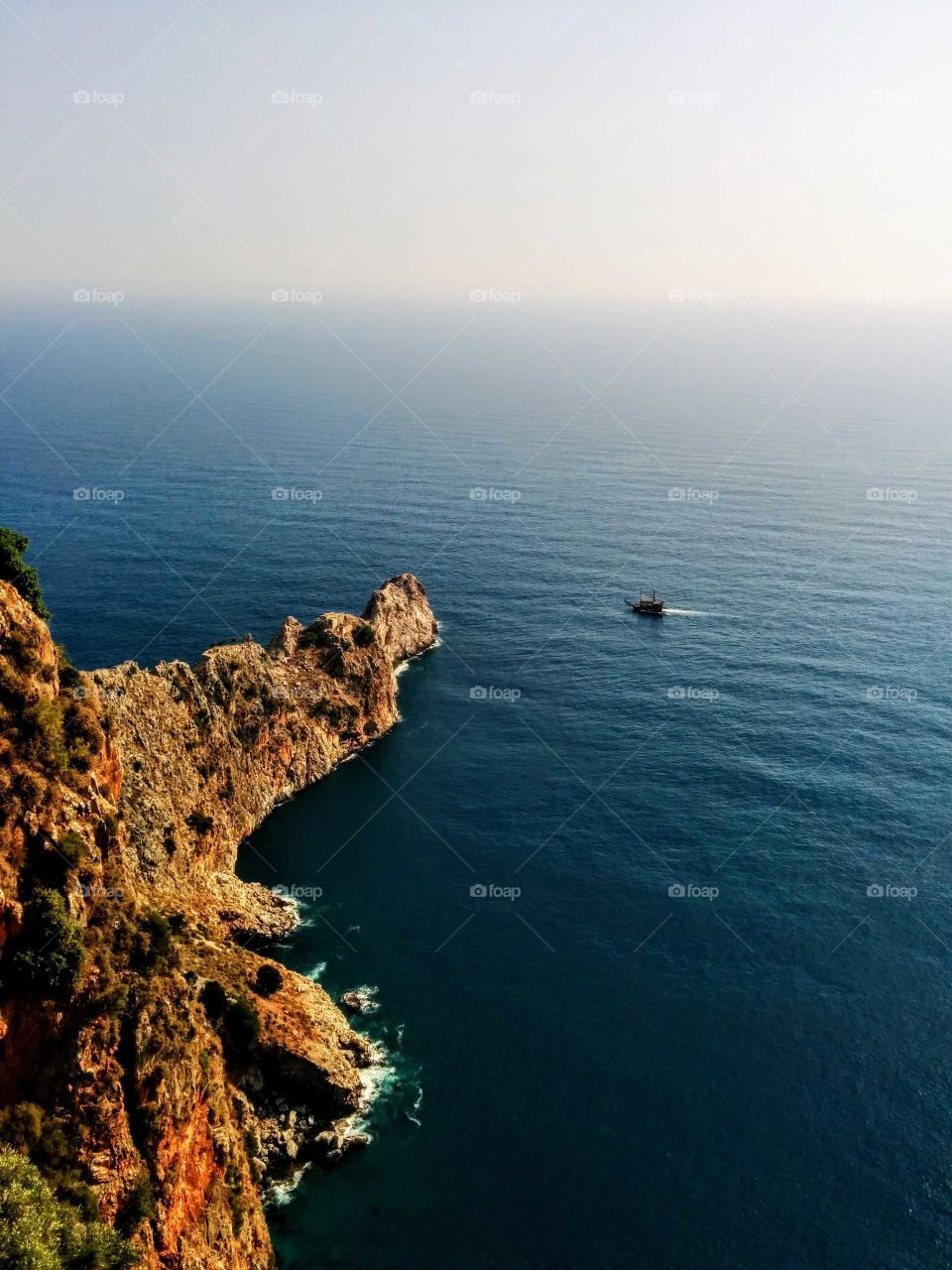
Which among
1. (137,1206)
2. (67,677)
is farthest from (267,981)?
A: (67,677)

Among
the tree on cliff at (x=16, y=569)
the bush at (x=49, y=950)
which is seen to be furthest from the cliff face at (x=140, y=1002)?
the tree on cliff at (x=16, y=569)

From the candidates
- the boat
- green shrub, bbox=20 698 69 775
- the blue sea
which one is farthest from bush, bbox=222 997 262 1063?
the boat

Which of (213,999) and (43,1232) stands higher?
(213,999)

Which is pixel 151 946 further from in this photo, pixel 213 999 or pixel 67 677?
pixel 67 677

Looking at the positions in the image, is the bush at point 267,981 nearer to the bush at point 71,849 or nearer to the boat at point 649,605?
the bush at point 71,849

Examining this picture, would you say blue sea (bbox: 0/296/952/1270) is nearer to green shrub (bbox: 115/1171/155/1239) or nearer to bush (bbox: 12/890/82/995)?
green shrub (bbox: 115/1171/155/1239)
